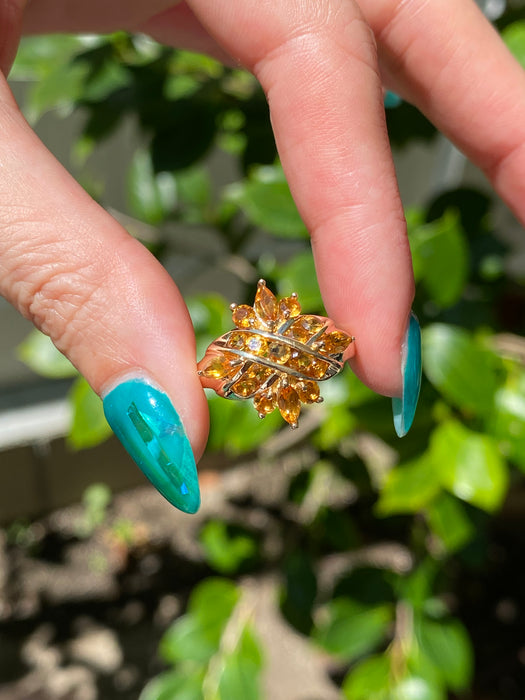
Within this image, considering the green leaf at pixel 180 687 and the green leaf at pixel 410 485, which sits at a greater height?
the green leaf at pixel 410 485

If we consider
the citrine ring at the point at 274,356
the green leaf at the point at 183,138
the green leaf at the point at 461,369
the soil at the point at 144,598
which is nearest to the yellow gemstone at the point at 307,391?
the citrine ring at the point at 274,356

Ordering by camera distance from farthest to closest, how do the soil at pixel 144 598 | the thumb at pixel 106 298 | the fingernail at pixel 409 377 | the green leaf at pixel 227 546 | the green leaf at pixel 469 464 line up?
the soil at pixel 144 598 → the green leaf at pixel 227 546 → the green leaf at pixel 469 464 → the fingernail at pixel 409 377 → the thumb at pixel 106 298

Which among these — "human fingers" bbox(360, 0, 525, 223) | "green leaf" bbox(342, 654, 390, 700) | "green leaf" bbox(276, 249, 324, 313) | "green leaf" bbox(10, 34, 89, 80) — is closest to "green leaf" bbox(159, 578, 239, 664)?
"green leaf" bbox(342, 654, 390, 700)

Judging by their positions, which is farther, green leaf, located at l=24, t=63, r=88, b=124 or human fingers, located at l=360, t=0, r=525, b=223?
green leaf, located at l=24, t=63, r=88, b=124

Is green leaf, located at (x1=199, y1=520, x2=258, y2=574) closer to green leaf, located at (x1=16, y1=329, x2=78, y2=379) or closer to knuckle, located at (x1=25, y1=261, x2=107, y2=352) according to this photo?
green leaf, located at (x1=16, y1=329, x2=78, y2=379)

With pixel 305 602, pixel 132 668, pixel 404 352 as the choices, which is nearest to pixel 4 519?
pixel 132 668

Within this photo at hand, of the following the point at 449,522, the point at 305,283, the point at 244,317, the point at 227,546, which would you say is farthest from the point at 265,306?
the point at 227,546

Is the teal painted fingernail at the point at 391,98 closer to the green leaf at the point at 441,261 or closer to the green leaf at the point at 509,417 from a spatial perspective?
the green leaf at the point at 441,261

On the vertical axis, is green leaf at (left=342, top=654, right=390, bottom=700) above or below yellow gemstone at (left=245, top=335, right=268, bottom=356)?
below

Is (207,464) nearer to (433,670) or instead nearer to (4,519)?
(4,519)
